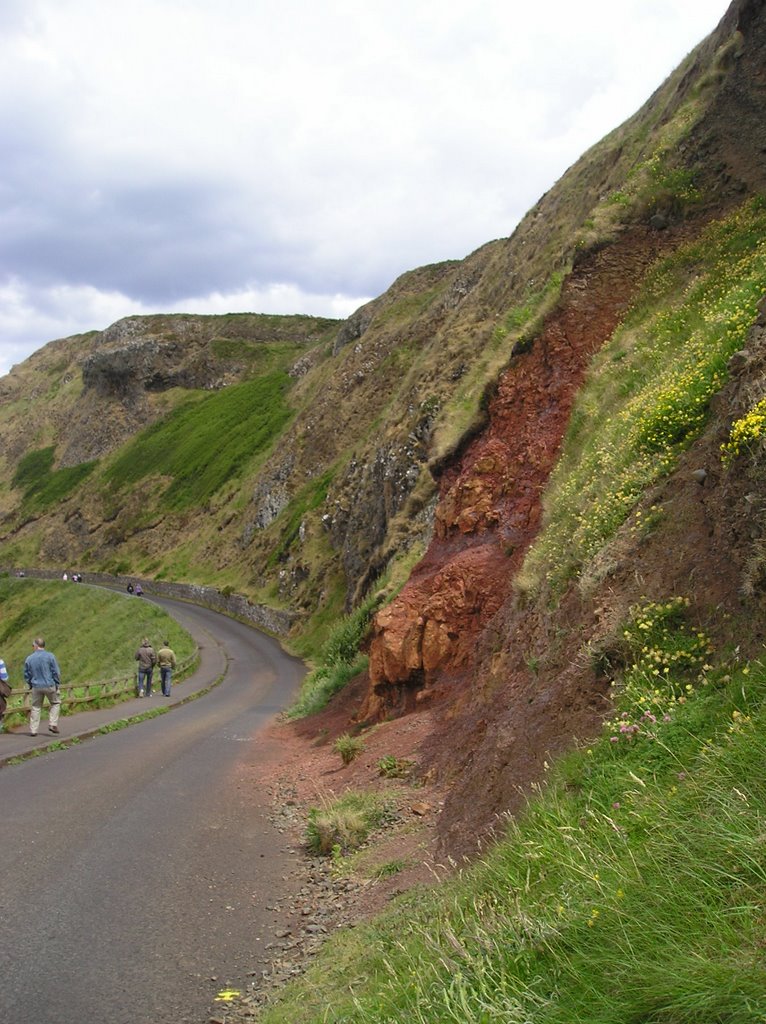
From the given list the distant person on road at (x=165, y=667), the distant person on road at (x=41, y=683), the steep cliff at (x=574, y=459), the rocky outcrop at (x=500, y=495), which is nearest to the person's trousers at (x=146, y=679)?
the distant person on road at (x=165, y=667)

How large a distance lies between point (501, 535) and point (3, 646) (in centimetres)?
4988

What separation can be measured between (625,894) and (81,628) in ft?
159

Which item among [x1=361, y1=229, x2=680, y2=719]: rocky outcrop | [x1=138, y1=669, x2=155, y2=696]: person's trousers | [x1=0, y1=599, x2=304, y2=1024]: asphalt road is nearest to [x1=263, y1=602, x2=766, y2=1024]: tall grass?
[x1=0, y1=599, x2=304, y2=1024]: asphalt road

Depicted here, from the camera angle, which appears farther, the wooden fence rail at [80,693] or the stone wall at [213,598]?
the stone wall at [213,598]

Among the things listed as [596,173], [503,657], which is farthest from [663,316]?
[596,173]

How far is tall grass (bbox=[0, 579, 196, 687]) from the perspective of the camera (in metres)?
36.3

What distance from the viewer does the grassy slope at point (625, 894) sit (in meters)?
2.52

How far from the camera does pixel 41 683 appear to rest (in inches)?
562

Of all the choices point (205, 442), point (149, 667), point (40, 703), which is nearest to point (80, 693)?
point (149, 667)

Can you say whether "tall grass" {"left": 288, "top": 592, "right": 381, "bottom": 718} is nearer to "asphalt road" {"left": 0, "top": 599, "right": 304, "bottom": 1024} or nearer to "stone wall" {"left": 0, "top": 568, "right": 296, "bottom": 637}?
"asphalt road" {"left": 0, "top": 599, "right": 304, "bottom": 1024}

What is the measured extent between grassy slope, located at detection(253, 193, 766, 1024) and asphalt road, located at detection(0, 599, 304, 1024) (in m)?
1.08

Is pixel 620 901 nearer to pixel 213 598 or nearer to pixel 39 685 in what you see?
pixel 39 685

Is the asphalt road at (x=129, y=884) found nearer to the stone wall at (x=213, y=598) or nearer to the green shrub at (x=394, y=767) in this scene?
the green shrub at (x=394, y=767)

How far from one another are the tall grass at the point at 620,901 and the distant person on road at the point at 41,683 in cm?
1118
